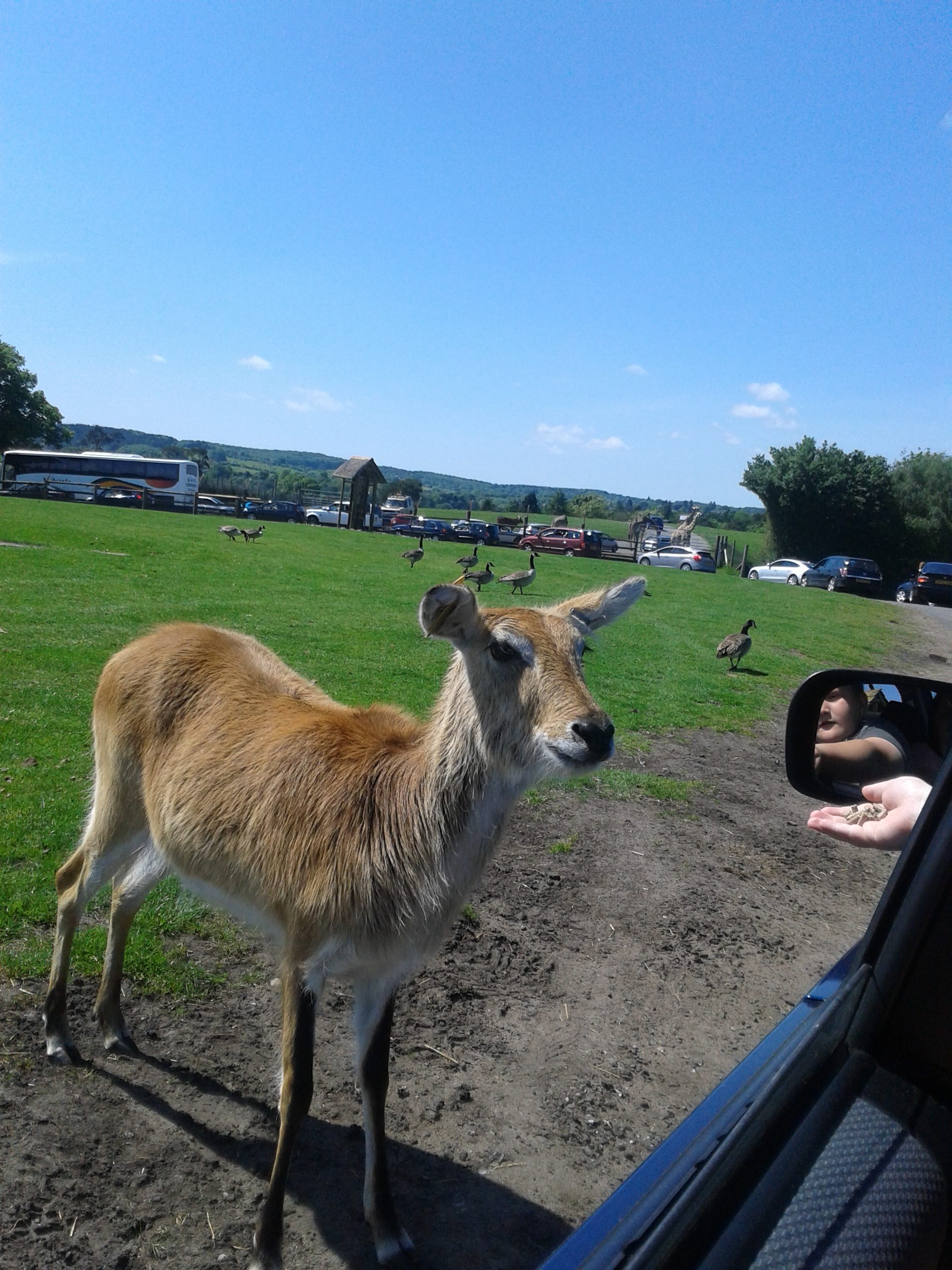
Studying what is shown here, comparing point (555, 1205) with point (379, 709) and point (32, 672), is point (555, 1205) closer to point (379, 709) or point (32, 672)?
point (379, 709)

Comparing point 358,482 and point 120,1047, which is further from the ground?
point 358,482

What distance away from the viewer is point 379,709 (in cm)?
416

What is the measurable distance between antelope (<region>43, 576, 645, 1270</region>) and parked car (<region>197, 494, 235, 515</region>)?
167 ft

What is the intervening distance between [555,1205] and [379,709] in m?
2.17

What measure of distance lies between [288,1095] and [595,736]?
167 cm

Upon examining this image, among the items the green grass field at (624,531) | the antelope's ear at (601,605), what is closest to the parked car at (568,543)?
the green grass field at (624,531)

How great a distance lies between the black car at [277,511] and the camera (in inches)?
2290

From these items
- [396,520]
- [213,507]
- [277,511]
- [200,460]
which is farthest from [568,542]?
[200,460]

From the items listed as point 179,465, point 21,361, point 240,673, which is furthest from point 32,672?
point 21,361

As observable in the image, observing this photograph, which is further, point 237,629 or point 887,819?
point 237,629

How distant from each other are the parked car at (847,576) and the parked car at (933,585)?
7.45 ft

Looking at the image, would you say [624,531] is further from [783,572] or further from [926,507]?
[783,572]

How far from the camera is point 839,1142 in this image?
152 centimetres

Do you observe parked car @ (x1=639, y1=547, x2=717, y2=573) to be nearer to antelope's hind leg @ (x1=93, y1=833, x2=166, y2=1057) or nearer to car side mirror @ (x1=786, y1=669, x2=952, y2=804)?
antelope's hind leg @ (x1=93, y1=833, x2=166, y2=1057)
